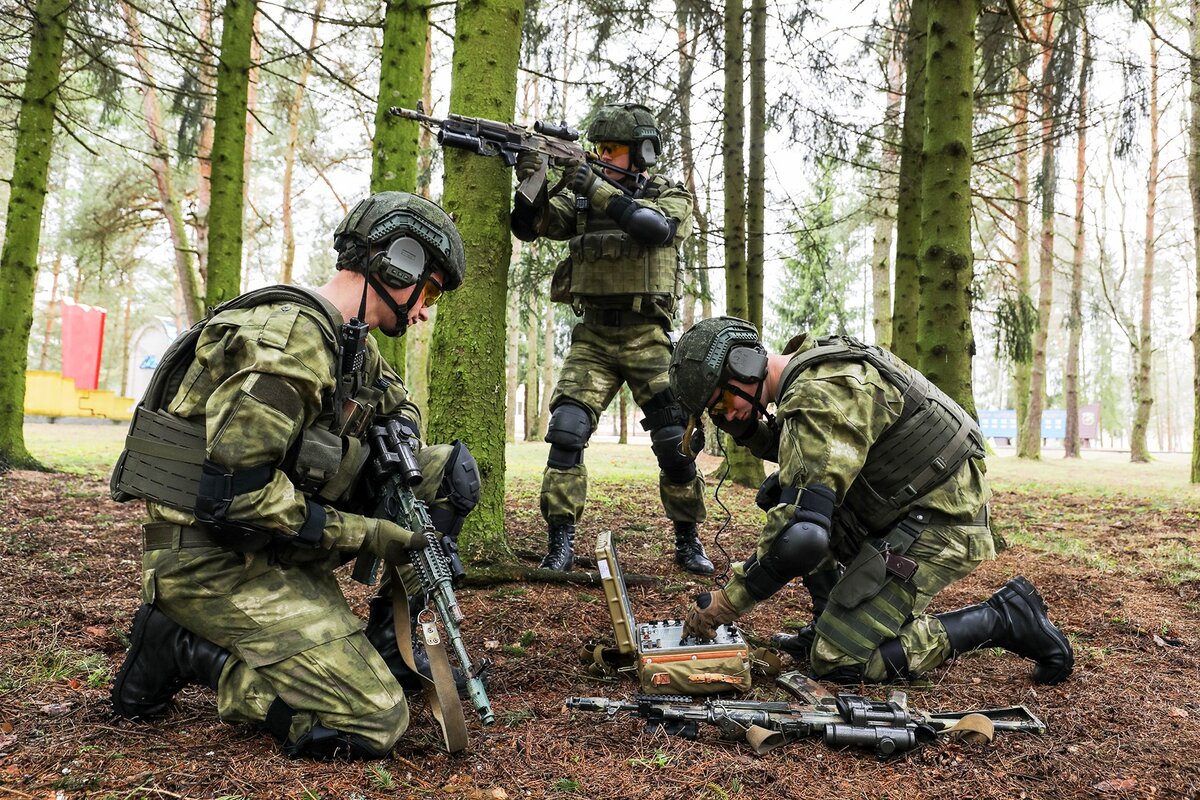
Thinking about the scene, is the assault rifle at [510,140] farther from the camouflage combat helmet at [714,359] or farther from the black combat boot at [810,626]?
the black combat boot at [810,626]

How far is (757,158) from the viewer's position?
1042 centimetres

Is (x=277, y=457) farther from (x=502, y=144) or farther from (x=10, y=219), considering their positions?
(x=10, y=219)

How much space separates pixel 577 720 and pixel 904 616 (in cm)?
152

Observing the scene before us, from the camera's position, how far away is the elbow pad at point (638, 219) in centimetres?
478

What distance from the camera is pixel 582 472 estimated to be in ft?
16.2

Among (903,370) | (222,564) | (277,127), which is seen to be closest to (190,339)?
(222,564)

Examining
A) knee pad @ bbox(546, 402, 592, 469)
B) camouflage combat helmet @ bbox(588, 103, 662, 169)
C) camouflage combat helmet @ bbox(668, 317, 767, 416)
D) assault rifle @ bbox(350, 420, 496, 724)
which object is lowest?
assault rifle @ bbox(350, 420, 496, 724)

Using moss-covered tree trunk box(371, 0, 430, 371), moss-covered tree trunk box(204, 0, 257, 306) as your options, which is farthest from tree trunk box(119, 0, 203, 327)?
moss-covered tree trunk box(371, 0, 430, 371)

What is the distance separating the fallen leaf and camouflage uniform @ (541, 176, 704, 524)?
2.99 metres

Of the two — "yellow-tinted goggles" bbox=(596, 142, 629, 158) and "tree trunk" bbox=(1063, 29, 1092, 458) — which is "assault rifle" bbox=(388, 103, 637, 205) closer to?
"yellow-tinted goggles" bbox=(596, 142, 629, 158)

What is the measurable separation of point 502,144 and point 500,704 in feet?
9.88

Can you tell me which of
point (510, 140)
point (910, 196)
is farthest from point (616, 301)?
point (910, 196)

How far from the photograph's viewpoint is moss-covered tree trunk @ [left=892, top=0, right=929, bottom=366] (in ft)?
27.0

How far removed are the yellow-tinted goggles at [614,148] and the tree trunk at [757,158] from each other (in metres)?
4.94
